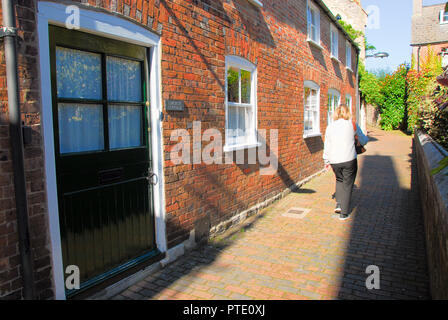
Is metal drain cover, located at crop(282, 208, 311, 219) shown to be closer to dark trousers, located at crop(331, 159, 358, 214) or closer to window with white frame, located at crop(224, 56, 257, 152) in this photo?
dark trousers, located at crop(331, 159, 358, 214)

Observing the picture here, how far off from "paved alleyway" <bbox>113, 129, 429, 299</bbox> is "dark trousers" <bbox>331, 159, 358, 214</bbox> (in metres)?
0.34

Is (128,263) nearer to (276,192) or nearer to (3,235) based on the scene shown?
(3,235)

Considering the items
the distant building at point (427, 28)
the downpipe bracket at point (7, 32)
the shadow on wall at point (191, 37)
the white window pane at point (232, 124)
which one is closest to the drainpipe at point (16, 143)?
the downpipe bracket at point (7, 32)

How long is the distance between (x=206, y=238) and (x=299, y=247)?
4.37 feet

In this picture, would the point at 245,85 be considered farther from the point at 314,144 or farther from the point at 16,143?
the point at 314,144

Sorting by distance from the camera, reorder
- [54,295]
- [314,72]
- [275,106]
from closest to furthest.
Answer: [54,295]
[275,106]
[314,72]

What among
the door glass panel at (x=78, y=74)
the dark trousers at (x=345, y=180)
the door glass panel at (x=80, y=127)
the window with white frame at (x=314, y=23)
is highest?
the window with white frame at (x=314, y=23)

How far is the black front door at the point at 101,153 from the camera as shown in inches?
118

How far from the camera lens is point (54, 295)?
2828mm

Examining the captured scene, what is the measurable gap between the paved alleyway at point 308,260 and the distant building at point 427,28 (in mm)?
32983

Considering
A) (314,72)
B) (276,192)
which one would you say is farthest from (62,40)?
(314,72)

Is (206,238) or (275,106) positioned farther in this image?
(275,106)

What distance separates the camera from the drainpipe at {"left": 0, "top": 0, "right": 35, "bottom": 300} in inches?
93.4

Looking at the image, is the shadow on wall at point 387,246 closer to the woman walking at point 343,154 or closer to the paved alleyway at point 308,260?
the paved alleyway at point 308,260
